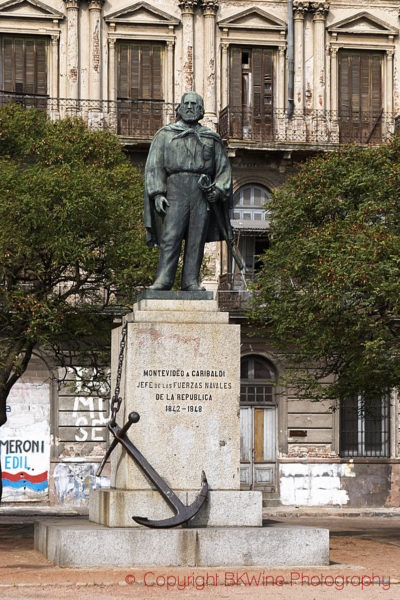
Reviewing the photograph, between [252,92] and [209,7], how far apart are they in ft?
8.74

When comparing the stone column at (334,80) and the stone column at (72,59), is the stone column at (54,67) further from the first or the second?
the stone column at (334,80)

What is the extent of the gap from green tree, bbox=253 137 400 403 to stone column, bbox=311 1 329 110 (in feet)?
31.7

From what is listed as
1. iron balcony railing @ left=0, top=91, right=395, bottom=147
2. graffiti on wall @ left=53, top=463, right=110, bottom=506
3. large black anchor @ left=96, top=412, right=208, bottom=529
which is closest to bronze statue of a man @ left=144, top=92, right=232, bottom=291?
large black anchor @ left=96, top=412, right=208, bottom=529

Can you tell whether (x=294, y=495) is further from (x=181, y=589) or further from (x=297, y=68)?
(x=181, y=589)

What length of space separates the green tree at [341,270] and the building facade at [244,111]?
7.98 m

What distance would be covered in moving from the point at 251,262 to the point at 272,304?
11152mm

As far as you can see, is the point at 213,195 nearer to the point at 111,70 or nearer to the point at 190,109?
the point at 190,109

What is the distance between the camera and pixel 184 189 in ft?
50.4

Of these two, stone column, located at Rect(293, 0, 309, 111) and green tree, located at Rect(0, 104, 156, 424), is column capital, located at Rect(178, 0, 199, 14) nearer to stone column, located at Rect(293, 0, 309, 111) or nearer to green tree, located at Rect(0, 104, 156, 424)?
stone column, located at Rect(293, 0, 309, 111)

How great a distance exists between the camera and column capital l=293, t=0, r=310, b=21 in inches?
1434

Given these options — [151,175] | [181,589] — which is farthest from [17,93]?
[181,589]

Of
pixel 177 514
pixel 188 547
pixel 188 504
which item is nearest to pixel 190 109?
pixel 188 504

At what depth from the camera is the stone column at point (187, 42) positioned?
35844mm

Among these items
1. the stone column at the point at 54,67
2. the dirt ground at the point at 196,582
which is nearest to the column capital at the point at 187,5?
the stone column at the point at 54,67
